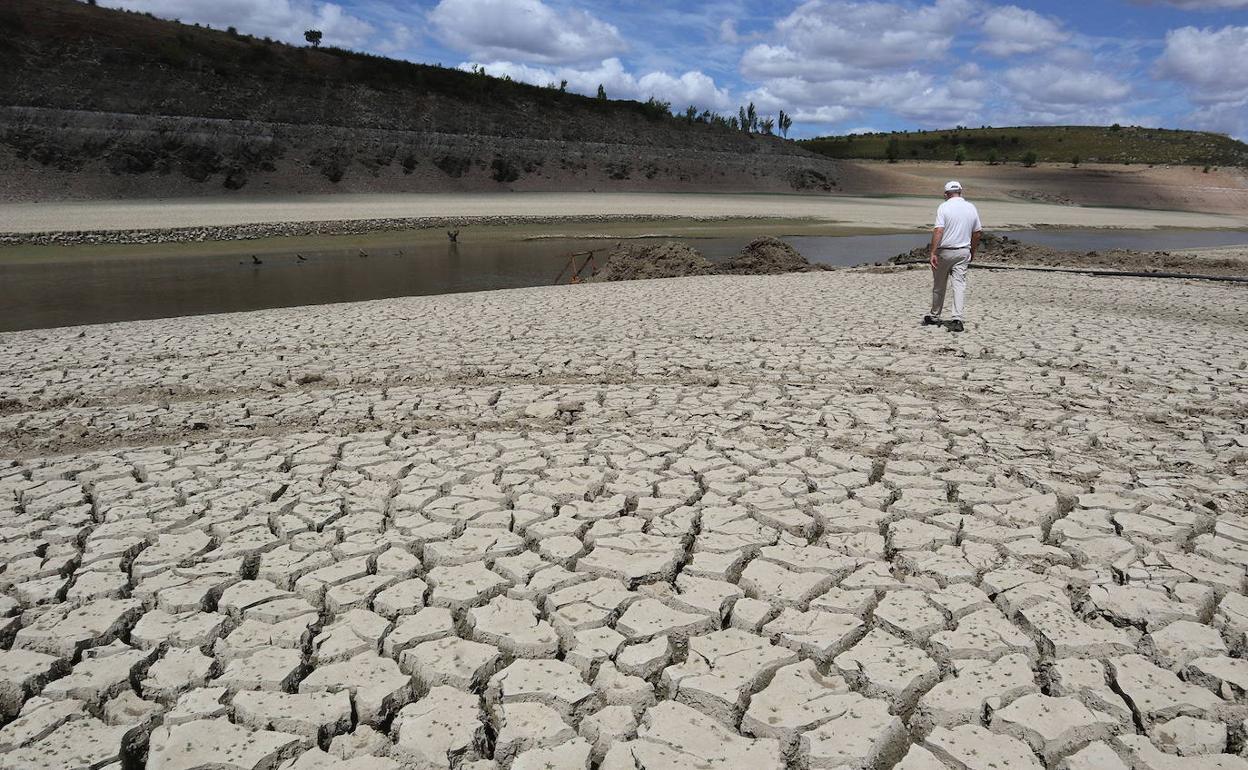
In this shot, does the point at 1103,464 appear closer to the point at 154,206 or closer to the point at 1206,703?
the point at 1206,703

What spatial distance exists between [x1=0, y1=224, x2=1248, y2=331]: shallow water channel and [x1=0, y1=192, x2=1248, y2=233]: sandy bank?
5792 mm

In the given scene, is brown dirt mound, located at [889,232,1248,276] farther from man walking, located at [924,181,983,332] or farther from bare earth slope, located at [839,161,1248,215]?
bare earth slope, located at [839,161,1248,215]

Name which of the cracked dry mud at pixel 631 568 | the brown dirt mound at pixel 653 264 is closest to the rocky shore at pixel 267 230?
the brown dirt mound at pixel 653 264

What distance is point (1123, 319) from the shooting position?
8.96m

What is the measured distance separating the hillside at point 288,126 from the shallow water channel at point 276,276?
15.0 m

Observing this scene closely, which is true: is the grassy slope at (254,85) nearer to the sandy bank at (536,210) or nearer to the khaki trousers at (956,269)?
the sandy bank at (536,210)

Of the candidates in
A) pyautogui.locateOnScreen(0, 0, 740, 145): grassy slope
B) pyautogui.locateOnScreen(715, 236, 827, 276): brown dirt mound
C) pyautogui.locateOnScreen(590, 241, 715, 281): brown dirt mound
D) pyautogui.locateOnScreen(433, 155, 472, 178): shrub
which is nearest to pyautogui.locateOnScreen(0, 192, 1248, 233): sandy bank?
pyautogui.locateOnScreen(433, 155, 472, 178): shrub

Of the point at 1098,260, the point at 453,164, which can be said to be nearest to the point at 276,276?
the point at 1098,260

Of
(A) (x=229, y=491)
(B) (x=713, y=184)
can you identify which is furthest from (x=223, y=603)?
(B) (x=713, y=184)

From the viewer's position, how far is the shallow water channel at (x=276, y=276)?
12727 millimetres

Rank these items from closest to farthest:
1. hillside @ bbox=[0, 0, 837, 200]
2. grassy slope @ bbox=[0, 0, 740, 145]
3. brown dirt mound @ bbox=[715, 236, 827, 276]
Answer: brown dirt mound @ bbox=[715, 236, 827, 276], hillside @ bbox=[0, 0, 837, 200], grassy slope @ bbox=[0, 0, 740, 145]

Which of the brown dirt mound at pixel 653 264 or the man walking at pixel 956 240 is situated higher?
the man walking at pixel 956 240

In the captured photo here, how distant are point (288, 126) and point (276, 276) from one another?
1051 inches

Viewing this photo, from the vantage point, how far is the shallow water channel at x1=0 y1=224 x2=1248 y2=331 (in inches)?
501
